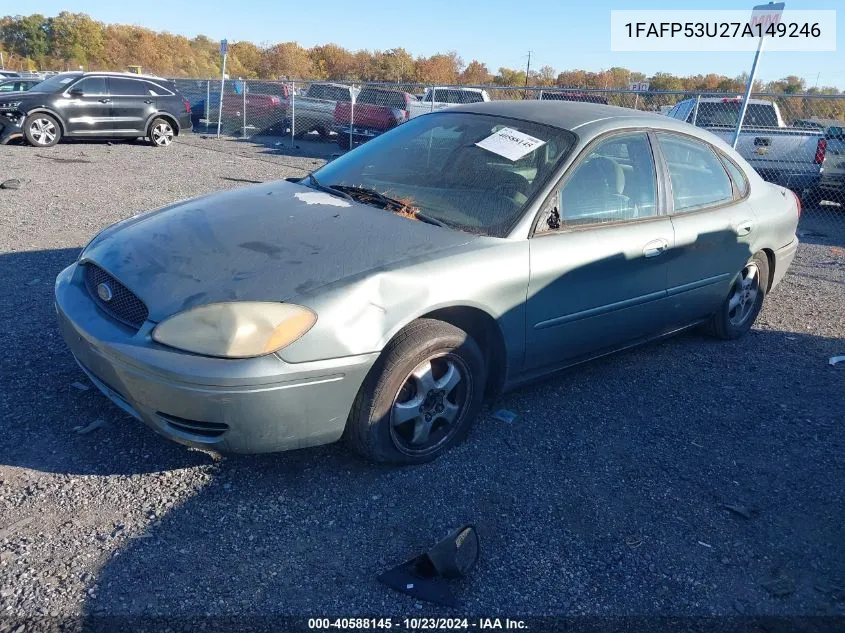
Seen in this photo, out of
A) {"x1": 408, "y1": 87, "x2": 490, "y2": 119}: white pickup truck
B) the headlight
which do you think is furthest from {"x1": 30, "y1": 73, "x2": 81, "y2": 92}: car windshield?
the headlight

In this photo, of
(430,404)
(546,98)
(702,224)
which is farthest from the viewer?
(546,98)

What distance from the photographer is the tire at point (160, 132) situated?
588 inches

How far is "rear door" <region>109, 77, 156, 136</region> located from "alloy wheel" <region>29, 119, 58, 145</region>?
1.22 metres

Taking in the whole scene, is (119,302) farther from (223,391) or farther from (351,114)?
(351,114)

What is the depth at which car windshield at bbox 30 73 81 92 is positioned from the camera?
44.5 feet

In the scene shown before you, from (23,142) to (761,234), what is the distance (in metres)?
14.2

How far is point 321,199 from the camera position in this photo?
3.68m

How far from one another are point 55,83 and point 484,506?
1430 centimetres

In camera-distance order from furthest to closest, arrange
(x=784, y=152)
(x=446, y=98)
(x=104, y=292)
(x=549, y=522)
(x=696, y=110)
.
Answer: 1. (x=446, y=98)
2. (x=696, y=110)
3. (x=784, y=152)
4. (x=104, y=292)
5. (x=549, y=522)

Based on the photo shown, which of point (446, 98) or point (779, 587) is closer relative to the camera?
point (779, 587)

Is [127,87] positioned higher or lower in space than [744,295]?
higher

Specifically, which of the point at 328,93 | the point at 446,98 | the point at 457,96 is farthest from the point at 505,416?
the point at 328,93

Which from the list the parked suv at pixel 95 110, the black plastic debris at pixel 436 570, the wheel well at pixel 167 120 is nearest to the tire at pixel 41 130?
the parked suv at pixel 95 110

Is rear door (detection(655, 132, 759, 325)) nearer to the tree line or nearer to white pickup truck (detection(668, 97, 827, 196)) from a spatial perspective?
white pickup truck (detection(668, 97, 827, 196))
